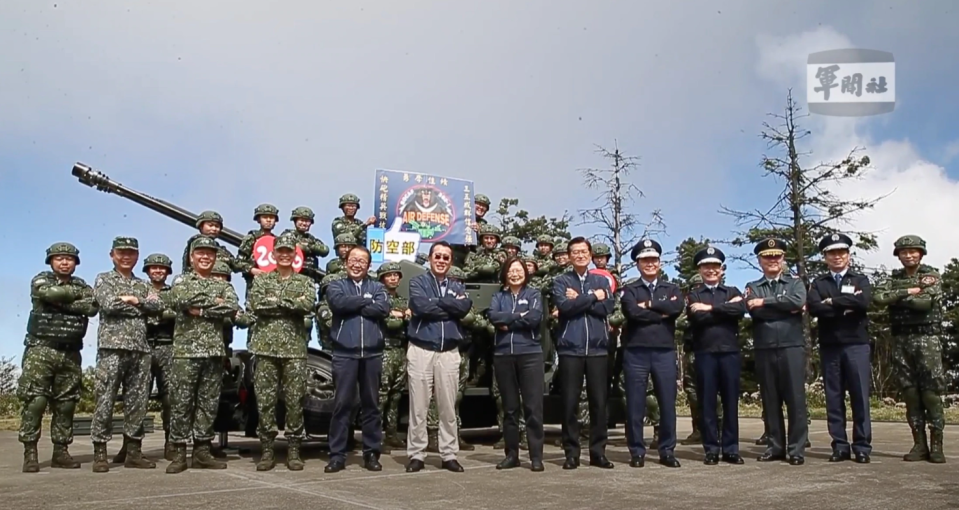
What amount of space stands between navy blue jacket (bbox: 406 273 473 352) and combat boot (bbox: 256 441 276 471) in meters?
1.37

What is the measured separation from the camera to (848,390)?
23.2ft

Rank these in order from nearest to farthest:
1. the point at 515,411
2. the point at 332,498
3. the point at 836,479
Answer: the point at 332,498 < the point at 836,479 < the point at 515,411

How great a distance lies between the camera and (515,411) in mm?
6660

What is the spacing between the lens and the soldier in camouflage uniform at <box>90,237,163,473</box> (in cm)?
679

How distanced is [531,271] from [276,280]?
262 centimetres

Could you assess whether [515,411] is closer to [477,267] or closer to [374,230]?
[477,267]

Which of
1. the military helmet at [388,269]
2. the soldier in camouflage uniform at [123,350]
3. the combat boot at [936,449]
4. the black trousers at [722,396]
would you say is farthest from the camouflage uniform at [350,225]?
the combat boot at [936,449]

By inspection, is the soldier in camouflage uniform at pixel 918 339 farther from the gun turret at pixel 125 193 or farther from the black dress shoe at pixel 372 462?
the gun turret at pixel 125 193

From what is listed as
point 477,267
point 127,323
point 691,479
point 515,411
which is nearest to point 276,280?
point 127,323

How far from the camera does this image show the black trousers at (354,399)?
665cm

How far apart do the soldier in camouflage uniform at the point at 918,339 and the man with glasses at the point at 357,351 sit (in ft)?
13.2

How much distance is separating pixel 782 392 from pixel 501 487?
A: 9.10 feet

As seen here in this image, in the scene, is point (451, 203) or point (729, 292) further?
point (451, 203)

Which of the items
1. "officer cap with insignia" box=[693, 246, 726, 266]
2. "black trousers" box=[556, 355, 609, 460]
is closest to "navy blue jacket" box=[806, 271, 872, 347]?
"officer cap with insignia" box=[693, 246, 726, 266]
